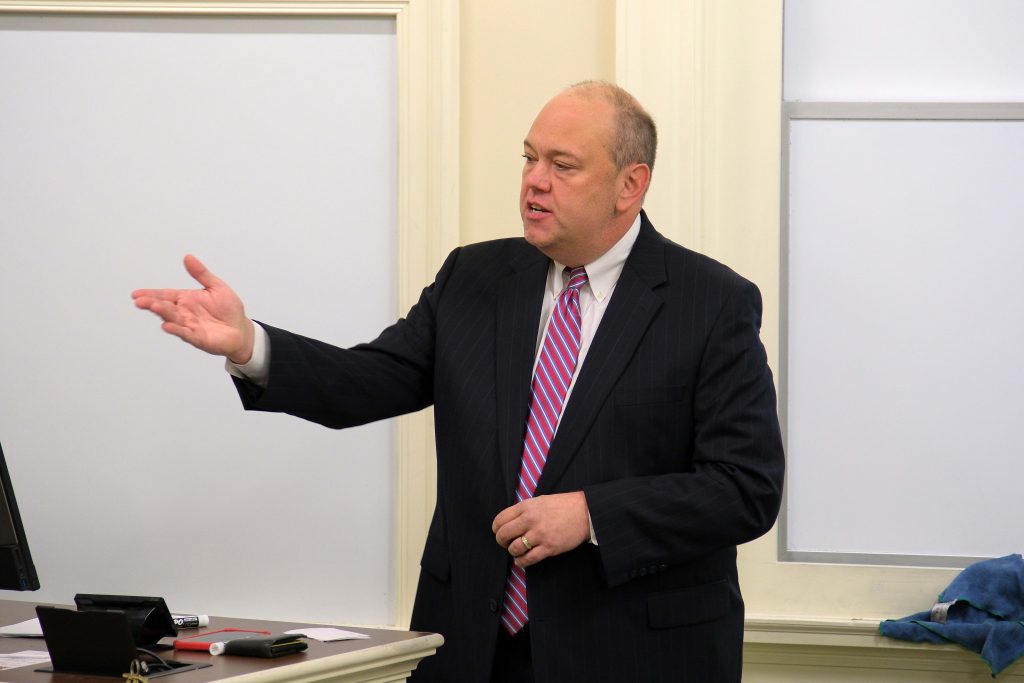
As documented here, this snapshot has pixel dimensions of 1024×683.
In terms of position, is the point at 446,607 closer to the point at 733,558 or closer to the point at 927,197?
the point at 733,558

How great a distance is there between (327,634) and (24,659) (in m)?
0.49

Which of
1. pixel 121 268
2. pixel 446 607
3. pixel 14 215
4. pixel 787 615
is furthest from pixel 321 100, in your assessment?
pixel 787 615

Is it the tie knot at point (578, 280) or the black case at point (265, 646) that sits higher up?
the tie knot at point (578, 280)

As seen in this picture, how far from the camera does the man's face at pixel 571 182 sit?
197cm

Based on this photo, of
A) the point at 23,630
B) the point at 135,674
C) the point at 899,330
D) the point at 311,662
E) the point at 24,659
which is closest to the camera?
the point at 135,674

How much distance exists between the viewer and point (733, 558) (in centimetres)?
199

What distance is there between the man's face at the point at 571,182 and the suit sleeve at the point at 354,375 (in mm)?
276

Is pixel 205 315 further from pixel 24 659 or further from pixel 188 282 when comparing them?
pixel 188 282

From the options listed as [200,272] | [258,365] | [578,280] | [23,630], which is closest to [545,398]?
[578,280]

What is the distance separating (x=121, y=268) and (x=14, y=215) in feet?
1.02

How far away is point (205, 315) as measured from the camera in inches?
69.1

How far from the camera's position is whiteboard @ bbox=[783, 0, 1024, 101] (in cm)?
287

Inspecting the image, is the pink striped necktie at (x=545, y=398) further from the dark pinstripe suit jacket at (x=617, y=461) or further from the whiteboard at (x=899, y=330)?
the whiteboard at (x=899, y=330)

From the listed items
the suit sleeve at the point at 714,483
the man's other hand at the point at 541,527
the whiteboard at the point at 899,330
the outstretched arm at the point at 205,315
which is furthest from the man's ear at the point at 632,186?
the whiteboard at the point at 899,330
